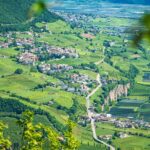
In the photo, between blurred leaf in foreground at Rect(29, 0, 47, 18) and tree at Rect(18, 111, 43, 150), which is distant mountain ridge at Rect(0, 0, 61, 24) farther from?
blurred leaf in foreground at Rect(29, 0, 47, 18)

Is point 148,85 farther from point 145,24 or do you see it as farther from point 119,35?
point 145,24

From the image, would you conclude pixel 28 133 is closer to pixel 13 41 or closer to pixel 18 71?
pixel 18 71

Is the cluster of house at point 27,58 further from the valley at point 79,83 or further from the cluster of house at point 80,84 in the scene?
the cluster of house at point 80,84

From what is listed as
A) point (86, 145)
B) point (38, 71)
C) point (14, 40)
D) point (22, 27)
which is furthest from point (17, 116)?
point (22, 27)

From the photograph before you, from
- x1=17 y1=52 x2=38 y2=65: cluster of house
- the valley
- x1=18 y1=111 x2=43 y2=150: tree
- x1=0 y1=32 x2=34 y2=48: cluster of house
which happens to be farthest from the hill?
x1=18 y1=111 x2=43 y2=150: tree

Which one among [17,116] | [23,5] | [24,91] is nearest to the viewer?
[17,116]

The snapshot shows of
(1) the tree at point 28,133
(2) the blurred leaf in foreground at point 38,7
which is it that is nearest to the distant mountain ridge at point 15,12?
(1) the tree at point 28,133

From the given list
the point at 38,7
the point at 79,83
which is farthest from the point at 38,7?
the point at 79,83
